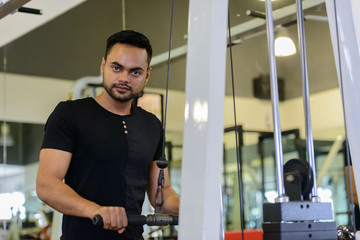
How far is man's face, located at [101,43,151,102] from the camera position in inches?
76.2

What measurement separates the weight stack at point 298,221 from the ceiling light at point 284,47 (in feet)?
13.0

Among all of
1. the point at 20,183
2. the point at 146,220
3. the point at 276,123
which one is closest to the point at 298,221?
the point at 276,123

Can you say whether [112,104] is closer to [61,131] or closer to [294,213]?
[61,131]

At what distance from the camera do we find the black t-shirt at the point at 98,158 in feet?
6.19

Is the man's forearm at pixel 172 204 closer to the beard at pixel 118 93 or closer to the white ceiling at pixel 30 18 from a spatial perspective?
the beard at pixel 118 93

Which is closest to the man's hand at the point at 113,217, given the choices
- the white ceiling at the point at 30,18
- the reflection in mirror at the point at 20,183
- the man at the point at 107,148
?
the man at the point at 107,148

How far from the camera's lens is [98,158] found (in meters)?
1.92

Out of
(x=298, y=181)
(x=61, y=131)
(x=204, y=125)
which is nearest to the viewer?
(x=204, y=125)

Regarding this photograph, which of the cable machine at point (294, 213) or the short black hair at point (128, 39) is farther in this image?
the short black hair at point (128, 39)

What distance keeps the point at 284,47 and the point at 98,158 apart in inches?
149

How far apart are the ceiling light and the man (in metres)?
3.25

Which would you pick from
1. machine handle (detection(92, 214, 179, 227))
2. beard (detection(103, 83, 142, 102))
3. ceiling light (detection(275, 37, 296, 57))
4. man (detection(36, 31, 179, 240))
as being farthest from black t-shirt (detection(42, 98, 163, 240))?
ceiling light (detection(275, 37, 296, 57))

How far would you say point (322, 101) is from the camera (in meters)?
7.29

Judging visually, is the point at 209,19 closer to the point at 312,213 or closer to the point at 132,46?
the point at 312,213
